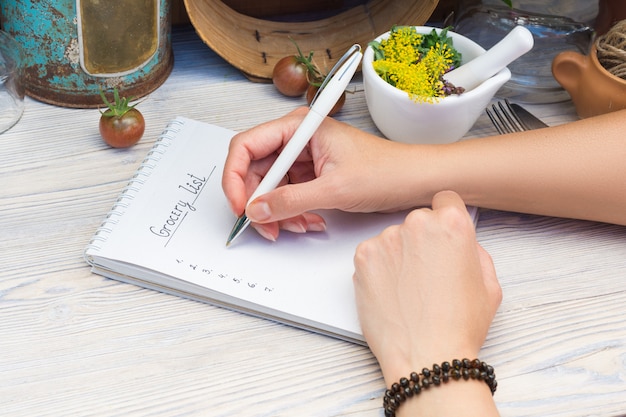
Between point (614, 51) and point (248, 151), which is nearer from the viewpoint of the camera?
point (248, 151)

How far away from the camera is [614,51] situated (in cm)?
98

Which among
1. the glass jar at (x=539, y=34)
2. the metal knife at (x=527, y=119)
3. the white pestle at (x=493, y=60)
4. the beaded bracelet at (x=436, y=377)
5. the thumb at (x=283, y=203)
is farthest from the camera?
the glass jar at (x=539, y=34)

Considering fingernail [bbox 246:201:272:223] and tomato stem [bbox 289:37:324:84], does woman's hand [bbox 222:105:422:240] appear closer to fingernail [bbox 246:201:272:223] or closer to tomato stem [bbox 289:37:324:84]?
fingernail [bbox 246:201:272:223]

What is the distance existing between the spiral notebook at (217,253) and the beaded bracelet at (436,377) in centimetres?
8

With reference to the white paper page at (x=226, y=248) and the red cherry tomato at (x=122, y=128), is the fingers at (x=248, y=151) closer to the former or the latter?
the white paper page at (x=226, y=248)

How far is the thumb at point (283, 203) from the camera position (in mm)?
772

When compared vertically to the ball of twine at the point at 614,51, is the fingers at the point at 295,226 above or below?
below

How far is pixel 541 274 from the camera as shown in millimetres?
832

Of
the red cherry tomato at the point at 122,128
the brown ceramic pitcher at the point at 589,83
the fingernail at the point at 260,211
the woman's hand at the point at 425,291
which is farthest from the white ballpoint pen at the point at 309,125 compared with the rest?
the brown ceramic pitcher at the point at 589,83

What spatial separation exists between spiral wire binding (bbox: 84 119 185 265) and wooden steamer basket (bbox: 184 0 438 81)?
7.1 inches

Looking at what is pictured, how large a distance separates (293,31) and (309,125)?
43 cm

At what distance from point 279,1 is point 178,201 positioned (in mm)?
548

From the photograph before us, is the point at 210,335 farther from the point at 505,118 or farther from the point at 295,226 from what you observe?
the point at 505,118

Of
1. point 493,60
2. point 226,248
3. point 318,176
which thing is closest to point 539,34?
point 493,60
